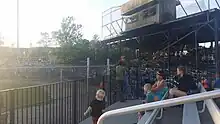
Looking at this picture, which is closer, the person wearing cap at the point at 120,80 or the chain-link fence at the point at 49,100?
the chain-link fence at the point at 49,100

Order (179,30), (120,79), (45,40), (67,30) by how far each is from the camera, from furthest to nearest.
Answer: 1. (45,40)
2. (67,30)
3. (179,30)
4. (120,79)

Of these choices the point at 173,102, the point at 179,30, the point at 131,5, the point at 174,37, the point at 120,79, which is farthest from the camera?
the point at 131,5

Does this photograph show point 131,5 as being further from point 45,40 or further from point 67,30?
point 45,40

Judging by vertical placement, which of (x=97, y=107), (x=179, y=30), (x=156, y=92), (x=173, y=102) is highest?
(x=179, y=30)

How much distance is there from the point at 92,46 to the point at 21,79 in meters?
13.1

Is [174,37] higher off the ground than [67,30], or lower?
lower

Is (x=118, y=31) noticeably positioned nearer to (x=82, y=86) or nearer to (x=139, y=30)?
(x=139, y=30)

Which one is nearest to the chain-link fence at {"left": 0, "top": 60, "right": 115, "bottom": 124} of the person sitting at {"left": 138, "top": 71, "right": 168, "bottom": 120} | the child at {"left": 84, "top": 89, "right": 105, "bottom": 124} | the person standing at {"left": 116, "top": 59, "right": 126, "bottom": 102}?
the person standing at {"left": 116, "top": 59, "right": 126, "bottom": 102}

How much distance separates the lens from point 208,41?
60.5 ft

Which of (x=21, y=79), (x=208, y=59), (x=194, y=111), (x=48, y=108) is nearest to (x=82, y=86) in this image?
(x=48, y=108)

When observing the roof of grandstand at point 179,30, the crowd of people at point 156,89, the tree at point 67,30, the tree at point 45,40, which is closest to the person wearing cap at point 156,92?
the crowd of people at point 156,89

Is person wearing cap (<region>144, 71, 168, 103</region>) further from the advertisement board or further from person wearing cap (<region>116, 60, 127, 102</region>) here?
the advertisement board

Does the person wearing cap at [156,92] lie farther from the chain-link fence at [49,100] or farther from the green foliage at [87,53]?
the green foliage at [87,53]

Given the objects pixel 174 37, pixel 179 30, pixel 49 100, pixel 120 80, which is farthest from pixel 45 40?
pixel 49 100
